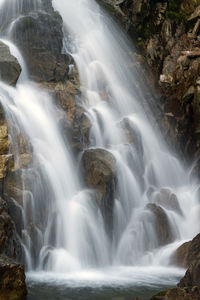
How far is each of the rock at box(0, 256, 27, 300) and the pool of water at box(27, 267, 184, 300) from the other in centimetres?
46

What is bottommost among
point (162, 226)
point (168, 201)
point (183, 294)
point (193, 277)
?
point (162, 226)

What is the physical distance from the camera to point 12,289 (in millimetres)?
7641

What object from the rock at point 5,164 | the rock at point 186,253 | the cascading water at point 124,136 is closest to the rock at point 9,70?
the cascading water at point 124,136

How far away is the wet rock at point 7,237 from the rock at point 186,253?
5.48m

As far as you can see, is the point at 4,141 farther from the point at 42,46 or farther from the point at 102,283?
the point at 42,46

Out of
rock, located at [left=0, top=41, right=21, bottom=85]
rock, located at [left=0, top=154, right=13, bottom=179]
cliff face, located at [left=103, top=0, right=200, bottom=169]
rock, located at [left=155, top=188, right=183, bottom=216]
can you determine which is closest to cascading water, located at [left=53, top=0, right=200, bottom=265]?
rock, located at [left=155, top=188, right=183, bottom=216]

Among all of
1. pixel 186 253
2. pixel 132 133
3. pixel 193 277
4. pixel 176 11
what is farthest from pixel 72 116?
pixel 176 11

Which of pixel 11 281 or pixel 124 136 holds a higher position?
pixel 124 136

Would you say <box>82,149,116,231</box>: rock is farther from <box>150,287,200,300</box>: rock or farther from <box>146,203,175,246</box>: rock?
<box>150,287,200,300</box>: rock

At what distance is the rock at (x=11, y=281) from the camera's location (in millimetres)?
7452

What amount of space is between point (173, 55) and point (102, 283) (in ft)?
61.5

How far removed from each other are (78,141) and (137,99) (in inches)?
325

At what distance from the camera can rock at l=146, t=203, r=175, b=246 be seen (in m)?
14.1

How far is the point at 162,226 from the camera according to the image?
1435 centimetres
